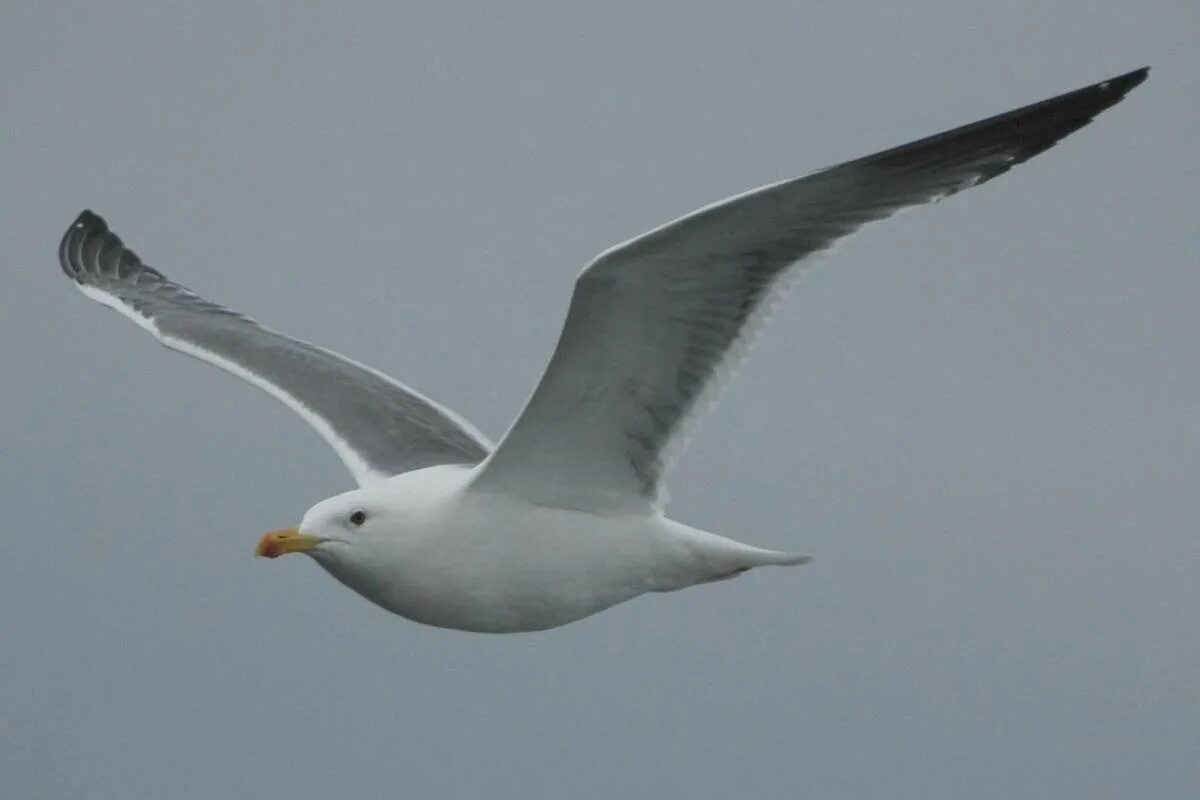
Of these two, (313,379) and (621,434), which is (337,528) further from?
(313,379)

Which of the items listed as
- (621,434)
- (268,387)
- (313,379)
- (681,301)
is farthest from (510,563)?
(313,379)

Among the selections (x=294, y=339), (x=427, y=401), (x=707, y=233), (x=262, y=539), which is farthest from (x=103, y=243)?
(x=707, y=233)

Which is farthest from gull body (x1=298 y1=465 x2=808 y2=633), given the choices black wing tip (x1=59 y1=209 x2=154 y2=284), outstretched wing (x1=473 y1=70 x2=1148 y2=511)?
black wing tip (x1=59 y1=209 x2=154 y2=284)

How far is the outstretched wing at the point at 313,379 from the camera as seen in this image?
32.7 feet

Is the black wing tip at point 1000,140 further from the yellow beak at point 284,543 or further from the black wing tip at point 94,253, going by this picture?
the black wing tip at point 94,253

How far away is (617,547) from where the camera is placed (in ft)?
29.0

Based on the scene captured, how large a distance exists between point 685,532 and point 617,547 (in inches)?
11.4

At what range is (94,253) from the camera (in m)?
13.1

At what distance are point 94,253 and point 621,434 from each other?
5412 millimetres

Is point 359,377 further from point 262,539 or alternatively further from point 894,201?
point 894,201

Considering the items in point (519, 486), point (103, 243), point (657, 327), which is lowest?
point (519, 486)

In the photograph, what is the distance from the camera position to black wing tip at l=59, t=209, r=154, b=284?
507 inches

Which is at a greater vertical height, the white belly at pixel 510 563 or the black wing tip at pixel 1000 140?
the black wing tip at pixel 1000 140

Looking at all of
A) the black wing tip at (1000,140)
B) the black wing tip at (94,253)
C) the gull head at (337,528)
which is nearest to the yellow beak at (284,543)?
the gull head at (337,528)
